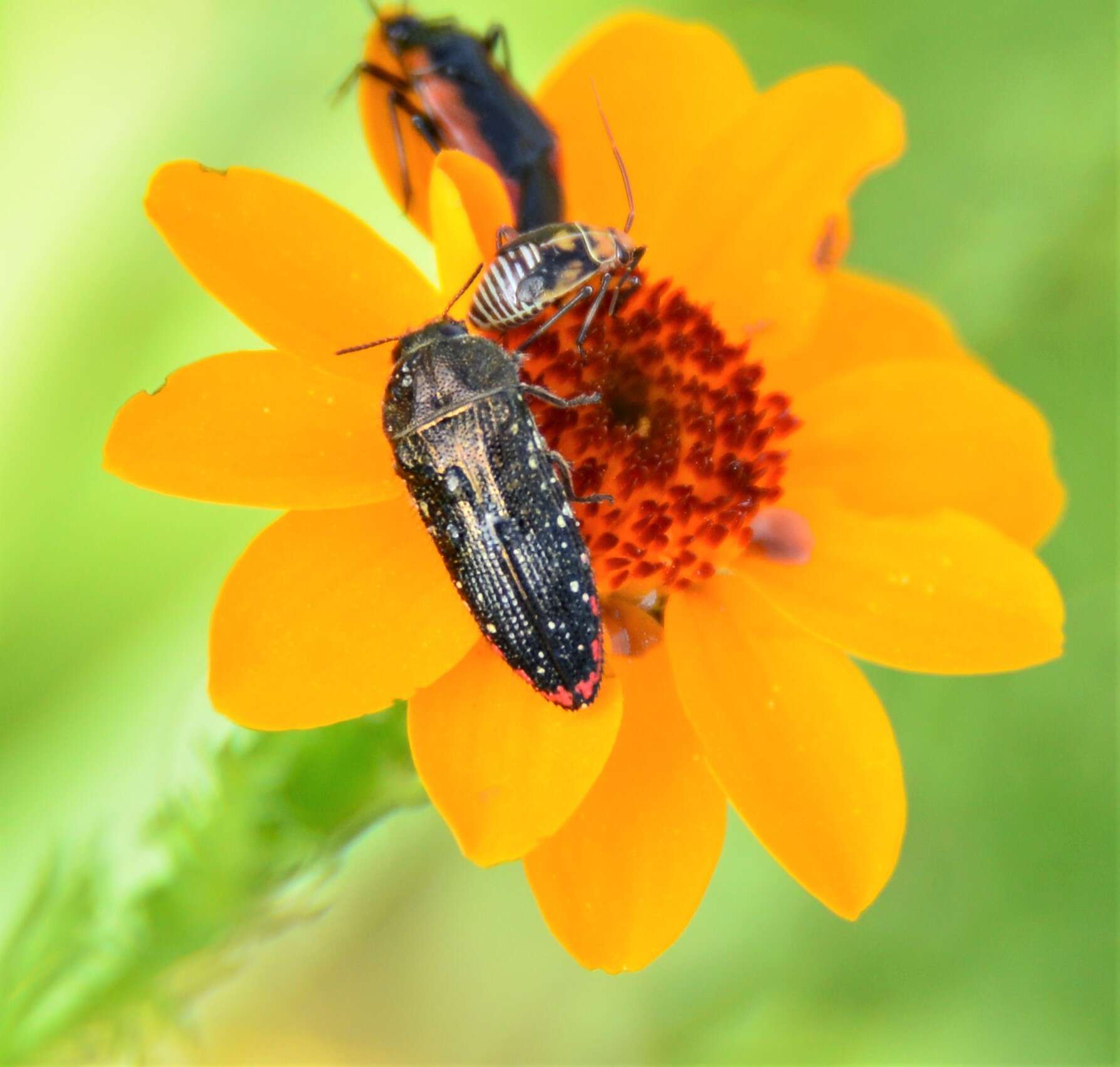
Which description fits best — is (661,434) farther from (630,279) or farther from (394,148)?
(394,148)

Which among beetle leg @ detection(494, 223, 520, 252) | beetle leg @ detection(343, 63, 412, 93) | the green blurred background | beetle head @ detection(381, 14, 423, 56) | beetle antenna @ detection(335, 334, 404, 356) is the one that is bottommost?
the green blurred background

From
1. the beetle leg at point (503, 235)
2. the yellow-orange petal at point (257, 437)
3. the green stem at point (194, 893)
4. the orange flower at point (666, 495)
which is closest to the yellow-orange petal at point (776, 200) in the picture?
the orange flower at point (666, 495)

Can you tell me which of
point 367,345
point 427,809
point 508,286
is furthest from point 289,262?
point 427,809

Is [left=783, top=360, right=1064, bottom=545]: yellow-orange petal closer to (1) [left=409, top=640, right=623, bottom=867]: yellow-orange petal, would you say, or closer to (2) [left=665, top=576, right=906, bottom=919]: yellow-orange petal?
(2) [left=665, top=576, right=906, bottom=919]: yellow-orange petal

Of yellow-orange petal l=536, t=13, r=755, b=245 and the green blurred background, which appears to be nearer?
yellow-orange petal l=536, t=13, r=755, b=245

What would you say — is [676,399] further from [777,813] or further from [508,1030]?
[508,1030]

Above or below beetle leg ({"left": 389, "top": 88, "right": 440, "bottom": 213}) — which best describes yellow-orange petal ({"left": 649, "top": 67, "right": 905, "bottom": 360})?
below

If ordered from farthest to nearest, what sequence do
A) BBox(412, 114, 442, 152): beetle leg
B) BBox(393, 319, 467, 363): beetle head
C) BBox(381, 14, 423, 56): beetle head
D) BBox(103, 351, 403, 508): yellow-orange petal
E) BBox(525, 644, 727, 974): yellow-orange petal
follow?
BBox(381, 14, 423, 56): beetle head < BBox(412, 114, 442, 152): beetle leg < BBox(393, 319, 467, 363): beetle head < BBox(525, 644, 727, 974): yellow-orange petal < BBox(103, 351, 403, 508): yellow-orange petal

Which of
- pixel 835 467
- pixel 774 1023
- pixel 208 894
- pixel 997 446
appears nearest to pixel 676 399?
pixel 835 467

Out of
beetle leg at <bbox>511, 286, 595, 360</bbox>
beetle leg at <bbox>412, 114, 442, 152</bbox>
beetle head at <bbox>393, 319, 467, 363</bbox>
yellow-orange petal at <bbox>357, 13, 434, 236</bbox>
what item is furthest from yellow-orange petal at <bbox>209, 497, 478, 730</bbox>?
beetle leg at <bbox>412, 114, 442, 152</bbox>
